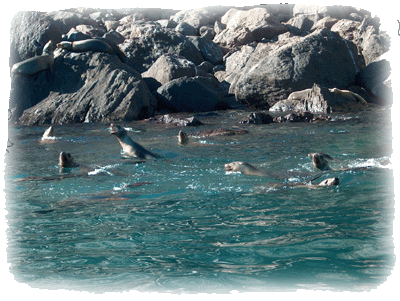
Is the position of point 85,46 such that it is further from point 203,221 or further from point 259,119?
point 203,221

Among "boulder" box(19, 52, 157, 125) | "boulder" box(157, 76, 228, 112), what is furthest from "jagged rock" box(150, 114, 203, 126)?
"boulder" box(157, 76, 228, 112)

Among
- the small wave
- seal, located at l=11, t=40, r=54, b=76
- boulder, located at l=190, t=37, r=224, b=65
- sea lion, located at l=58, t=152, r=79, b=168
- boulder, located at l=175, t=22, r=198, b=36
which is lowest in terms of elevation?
sea lion, located at l=58, t=152, r=79, b=168

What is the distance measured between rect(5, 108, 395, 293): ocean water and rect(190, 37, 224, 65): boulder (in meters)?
14.4

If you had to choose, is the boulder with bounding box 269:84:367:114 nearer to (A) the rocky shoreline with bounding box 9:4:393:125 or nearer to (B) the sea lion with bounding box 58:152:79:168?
(A) the rocky shoreline with bounding box 9:4:393:125

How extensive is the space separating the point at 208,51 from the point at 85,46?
7.98m

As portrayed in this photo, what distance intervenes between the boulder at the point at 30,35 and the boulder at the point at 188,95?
5400 millimetres

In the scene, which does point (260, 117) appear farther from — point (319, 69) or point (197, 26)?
point (197, 26)

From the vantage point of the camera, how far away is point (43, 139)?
12.7 metres

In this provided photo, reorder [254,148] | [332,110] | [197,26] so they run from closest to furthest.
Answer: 1. [254,148]
2. [332,110]
3. [197,26]

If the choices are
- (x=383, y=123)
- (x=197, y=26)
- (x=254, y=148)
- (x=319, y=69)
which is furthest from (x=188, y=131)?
(x=197, y=26)

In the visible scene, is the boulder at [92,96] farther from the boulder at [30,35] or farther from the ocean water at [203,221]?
the ocean water at [203,221]

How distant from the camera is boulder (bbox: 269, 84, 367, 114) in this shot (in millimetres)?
15484

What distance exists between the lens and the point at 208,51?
24266 mm

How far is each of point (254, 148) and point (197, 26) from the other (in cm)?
2221
